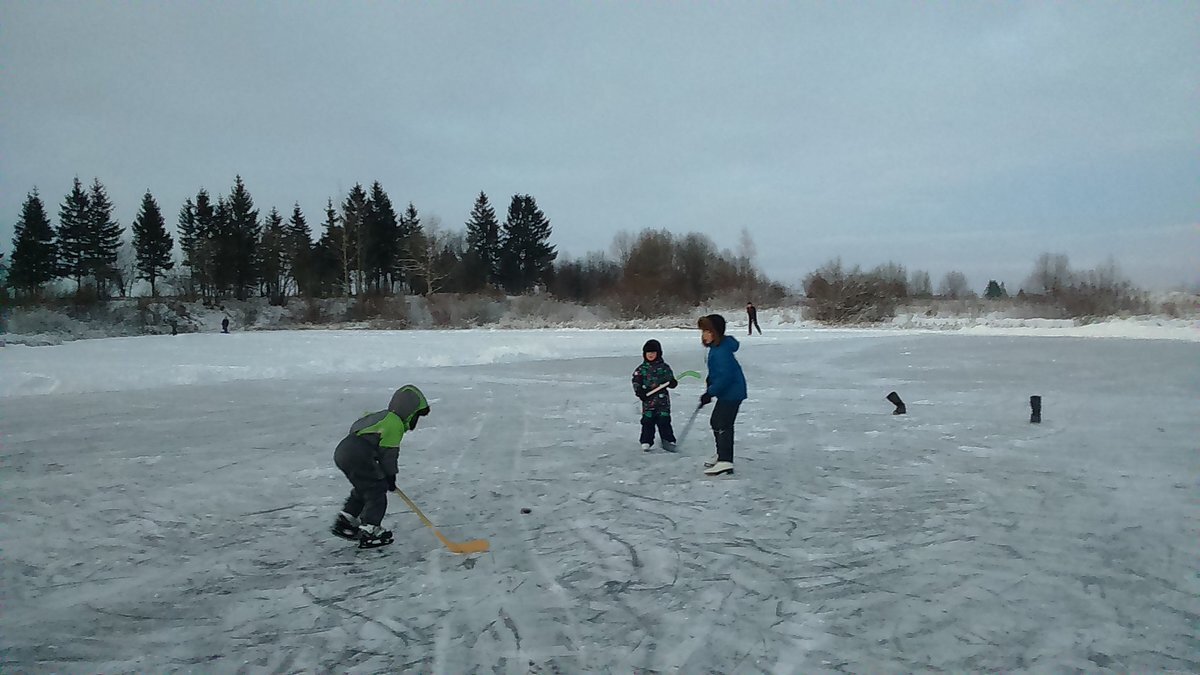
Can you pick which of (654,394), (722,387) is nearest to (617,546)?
(722,387)

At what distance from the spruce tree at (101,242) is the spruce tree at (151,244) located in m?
1.32

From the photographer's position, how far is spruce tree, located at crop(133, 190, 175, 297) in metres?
52.8

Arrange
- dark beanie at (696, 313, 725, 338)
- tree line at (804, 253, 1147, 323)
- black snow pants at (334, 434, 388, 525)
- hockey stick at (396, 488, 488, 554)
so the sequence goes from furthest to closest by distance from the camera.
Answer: tree line at (804, 253, 1147, 323) → dark beanie at (696, 313, 725, 338) → hockey stick at (396, 488, 488, 554) → black snow pants at (334, 434, 388, 525)

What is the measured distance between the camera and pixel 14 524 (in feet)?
15.4

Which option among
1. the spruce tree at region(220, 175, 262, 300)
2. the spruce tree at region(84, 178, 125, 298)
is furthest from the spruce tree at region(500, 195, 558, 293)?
the spruce tree at region(84, 178, 125, 298)

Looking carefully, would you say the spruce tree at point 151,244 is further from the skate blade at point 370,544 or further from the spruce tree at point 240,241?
the skate blade at point 370,544

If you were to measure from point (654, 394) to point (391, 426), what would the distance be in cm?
315

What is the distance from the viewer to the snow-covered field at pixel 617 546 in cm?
293

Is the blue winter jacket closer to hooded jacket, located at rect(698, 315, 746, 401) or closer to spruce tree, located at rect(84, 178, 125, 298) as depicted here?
hooded jacket, located at rect(698, 315, 746, 401)

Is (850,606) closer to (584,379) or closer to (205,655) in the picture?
(205,655)

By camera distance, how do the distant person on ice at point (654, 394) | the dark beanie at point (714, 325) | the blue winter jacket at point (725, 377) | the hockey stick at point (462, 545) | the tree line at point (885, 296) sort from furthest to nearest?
the tree line at point (885, 296) < the distant person on ice at point (654, 394) < the dark beanie at point (714, 325) < the blue winter jacket at point (725, 377) < the hockey stick at point (462, 545)

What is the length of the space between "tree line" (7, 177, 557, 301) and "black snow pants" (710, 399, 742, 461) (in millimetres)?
47043

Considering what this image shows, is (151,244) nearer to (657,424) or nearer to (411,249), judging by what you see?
(411,249)

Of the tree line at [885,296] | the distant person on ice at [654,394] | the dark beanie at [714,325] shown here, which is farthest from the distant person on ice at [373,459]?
the tree line at [885,296]
